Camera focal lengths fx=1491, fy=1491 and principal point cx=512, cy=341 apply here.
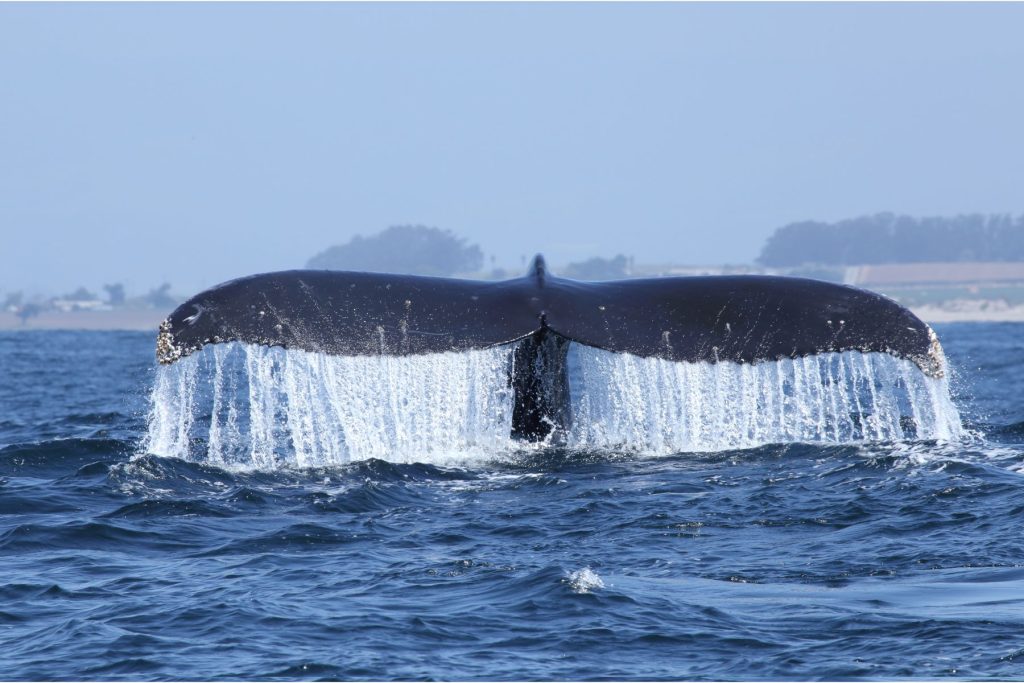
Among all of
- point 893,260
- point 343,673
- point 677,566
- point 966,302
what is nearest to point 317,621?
point 343,673

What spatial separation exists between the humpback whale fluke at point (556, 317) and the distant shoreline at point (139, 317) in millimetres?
112208

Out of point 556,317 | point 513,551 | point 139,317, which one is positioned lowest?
point 513,551

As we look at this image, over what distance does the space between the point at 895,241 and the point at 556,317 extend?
18483 centimetres

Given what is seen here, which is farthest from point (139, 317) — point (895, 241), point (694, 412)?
point (694, 412)

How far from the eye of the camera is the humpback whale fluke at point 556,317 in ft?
27.7

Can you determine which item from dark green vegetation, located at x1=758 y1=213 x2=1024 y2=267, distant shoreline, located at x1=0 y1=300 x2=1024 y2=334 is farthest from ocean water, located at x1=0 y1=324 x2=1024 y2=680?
dark green vegetation, located at x1=758 y1=213 x2=1024 y2=267

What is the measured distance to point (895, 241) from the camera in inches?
7357

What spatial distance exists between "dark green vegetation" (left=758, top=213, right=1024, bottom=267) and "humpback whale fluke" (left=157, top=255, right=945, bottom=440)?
17432cm

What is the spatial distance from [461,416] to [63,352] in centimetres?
2903

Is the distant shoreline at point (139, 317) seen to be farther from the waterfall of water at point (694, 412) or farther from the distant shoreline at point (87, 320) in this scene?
the waterfall of water at point (694, 412)

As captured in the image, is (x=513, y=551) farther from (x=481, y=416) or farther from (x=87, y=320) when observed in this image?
(x=87, y=320)

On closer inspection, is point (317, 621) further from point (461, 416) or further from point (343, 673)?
point (461, 416)

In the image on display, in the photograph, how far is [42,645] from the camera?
20.7 ft

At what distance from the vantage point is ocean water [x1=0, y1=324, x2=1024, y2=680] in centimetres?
615
